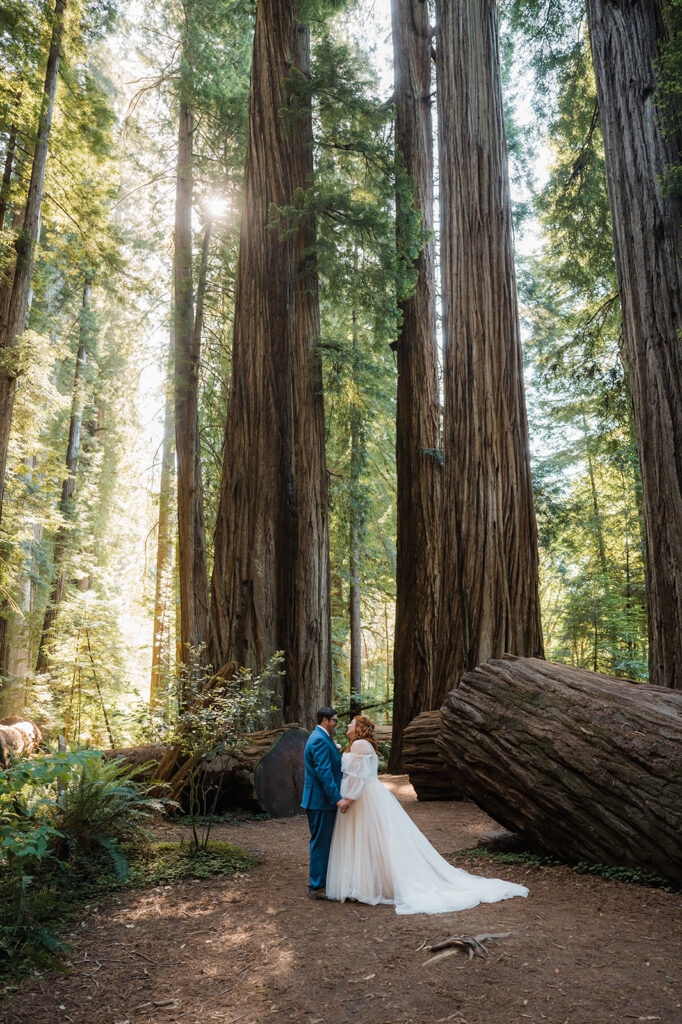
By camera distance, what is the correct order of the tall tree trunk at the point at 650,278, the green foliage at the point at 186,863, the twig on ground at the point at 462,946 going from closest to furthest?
1. the twig on ground at the point at 462,946
2. the green foliage at the point at 186,863
3. the tall tree trunk at the point at 650,278

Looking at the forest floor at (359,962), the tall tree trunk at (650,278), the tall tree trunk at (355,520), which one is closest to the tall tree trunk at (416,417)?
the tall tree trunk at (355,520)

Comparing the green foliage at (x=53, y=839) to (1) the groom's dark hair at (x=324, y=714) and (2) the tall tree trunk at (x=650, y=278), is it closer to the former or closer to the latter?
(1) the groom's dark hair at (x=324, y=714)

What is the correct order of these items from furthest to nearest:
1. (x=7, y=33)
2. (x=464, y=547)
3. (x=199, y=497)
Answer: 1. (x=199, y=497)
2. (x=7, y=33)
3. (x=464, y=547)

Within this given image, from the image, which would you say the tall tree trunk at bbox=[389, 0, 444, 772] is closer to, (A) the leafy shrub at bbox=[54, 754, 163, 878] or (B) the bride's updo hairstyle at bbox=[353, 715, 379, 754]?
(B) the bride's updo hairstyle at bbox=[353, 715, 379, 754]

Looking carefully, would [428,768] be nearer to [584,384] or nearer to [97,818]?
[97,818]

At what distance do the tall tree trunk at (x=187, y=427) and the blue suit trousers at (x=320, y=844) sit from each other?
7692mm

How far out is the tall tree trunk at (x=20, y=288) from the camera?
9.50 metres

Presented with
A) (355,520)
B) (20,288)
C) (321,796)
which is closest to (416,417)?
(355,520)

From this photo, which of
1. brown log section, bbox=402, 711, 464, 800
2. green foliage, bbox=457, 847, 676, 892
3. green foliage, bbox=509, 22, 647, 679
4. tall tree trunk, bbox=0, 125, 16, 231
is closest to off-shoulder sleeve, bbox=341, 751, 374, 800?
green foliage, bbox=457, 847, 676, 892

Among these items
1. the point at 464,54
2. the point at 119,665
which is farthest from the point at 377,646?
the point at 464,54

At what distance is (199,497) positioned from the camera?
518 inches

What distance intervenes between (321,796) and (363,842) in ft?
1.47

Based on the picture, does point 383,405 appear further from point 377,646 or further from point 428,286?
point 377,646

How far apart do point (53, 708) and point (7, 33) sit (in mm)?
12333
